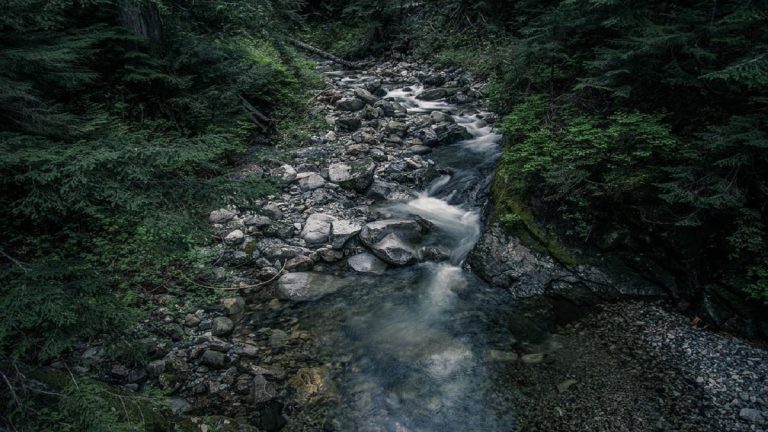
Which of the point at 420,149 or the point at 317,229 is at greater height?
the point at 420,149

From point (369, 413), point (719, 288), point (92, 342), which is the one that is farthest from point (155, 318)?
point (719, 288)

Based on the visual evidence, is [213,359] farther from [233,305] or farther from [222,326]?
[233,305]

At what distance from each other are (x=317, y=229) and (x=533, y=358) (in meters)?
3.73

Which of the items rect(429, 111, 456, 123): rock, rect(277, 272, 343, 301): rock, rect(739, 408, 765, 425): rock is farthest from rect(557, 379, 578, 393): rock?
rect(429, 111, 456, 123): rock

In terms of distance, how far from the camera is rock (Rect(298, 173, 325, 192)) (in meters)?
7.55

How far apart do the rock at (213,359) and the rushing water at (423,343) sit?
1.08m

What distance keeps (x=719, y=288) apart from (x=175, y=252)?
6027 millimetres

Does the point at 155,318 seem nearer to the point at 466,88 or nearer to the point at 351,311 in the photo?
the point at 351,311

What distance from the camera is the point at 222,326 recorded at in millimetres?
4727

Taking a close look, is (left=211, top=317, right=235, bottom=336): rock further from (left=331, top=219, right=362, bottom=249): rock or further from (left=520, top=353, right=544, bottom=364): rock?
(left=520, top=353, right=544, bottom=364): rock

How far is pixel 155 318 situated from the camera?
467 centimetres

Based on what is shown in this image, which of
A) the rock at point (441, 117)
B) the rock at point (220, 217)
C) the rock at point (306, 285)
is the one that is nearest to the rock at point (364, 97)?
the rock at point (441, 117)

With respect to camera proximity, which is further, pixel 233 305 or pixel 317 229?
pixel 317 229

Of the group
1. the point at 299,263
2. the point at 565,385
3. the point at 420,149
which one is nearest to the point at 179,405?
the point at 299,263
